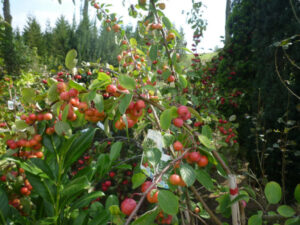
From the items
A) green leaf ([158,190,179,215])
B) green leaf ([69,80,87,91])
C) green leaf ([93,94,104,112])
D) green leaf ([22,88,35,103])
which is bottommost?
green leaf ([158,190,179,215])

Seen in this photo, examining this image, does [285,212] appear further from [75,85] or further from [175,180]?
[75,85]

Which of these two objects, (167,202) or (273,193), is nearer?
(167,202)

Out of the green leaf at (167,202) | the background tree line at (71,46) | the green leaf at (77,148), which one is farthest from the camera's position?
the background tree line at (71,46)

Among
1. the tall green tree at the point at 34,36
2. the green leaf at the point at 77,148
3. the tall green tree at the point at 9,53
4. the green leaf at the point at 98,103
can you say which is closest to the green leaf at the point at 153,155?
the green leaf at the point at 98,103

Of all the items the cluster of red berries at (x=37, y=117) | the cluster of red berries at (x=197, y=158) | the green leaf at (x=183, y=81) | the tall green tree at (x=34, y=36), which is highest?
the tall green tree at (x=34, y=36)

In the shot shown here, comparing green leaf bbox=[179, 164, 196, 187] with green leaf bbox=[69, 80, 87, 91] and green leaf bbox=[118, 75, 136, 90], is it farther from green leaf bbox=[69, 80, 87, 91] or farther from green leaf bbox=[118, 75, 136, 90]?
green leaf bbox=[69, 80, 87, 91]

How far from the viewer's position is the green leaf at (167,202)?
0.54 m

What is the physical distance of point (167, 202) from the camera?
55 cm

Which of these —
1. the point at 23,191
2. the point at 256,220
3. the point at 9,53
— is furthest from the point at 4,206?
the point at 9,53

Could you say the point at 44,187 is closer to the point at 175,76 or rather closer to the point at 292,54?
the point at 175,76

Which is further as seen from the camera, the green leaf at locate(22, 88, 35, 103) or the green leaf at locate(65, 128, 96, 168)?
the green leaf at locate(65, 128, 96, 168)

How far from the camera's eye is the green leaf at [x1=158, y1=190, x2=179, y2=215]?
1.77 feet

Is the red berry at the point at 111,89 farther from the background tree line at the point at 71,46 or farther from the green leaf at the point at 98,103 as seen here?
the background tree line at the point at 71,46

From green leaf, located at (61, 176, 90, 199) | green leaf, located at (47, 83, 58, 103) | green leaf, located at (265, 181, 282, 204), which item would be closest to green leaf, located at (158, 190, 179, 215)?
green leaf, located at (265, 181, 282, 204)
